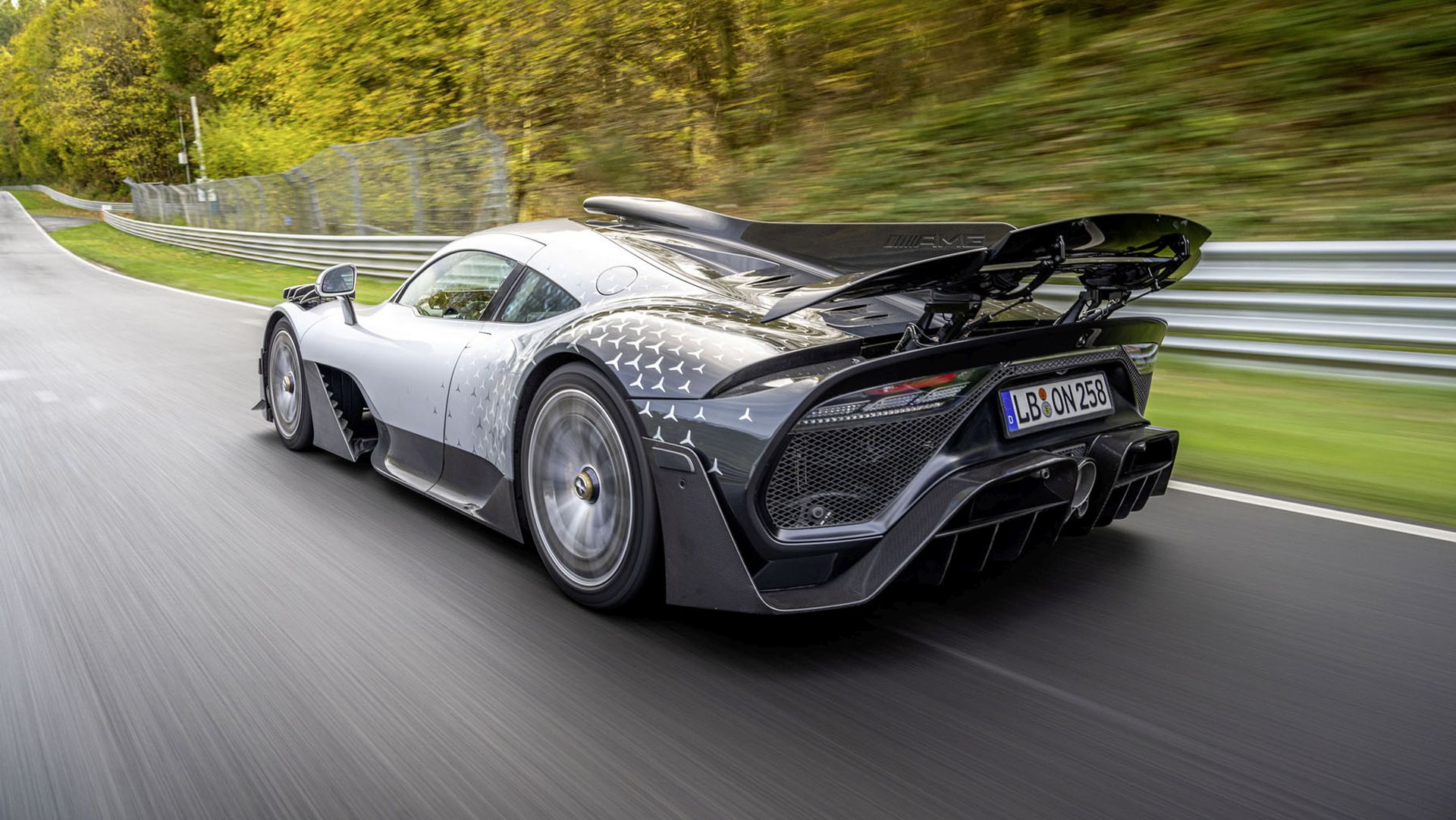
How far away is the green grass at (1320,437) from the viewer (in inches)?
153

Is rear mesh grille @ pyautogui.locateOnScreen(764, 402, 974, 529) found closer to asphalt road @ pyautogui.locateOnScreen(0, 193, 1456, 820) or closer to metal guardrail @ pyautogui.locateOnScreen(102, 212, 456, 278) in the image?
asphalt road @ pyautogui.locateOnScreen(0, 193, 1456, 820)

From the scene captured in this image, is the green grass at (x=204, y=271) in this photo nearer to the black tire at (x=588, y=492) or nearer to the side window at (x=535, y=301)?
the side window at (x=535, y=301)

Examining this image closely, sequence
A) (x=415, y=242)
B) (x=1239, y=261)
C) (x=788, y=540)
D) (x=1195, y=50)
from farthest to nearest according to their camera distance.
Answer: (x=415, y=242)
(x=1195, y=50)
(x=1239, y=261)
(x=788, y=540)

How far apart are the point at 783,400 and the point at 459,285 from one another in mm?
1838

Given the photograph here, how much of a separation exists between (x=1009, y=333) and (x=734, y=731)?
1.22 metres

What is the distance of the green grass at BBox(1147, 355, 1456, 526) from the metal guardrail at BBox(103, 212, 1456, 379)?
14 centimetres

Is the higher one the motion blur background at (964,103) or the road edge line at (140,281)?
the motion blur background at (964,103)

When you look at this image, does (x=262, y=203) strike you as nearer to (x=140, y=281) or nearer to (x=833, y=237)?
(x=140, y=281)

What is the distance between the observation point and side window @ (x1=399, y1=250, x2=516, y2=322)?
11.8 ft

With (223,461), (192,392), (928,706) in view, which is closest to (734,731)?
(928,706)

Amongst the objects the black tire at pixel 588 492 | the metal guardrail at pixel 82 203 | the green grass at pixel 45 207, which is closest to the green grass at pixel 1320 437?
the black tire at pixel 588 492

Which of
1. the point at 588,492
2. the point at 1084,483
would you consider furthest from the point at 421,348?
the point at 1084,483

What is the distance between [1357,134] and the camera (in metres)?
7.83

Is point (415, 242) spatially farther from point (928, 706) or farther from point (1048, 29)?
point (928, 706)
